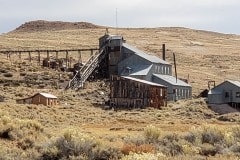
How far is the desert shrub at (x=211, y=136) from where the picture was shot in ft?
68.7

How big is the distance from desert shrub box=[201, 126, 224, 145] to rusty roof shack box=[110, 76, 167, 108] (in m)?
36.8

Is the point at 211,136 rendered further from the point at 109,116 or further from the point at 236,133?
the point at 109,116

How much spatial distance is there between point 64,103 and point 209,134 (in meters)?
33.9

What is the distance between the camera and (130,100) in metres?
59.9

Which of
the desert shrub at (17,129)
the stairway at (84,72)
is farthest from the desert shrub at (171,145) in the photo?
the stairway at (84,72)

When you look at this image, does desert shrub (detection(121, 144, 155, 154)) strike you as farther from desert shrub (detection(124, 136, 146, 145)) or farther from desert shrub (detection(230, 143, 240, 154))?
desert shrub (detection(230, 143, 240, 154))

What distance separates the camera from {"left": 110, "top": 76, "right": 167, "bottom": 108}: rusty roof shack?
59125 mm

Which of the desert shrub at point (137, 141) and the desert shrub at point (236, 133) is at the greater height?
the desert shrub at point (137, 141)

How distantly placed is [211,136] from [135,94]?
Result: 126 feet

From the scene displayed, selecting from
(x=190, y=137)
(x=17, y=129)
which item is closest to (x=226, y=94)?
(x=190, y=137)

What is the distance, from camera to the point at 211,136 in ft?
69.7

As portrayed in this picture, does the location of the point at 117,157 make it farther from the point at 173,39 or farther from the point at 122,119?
the point at 173,39

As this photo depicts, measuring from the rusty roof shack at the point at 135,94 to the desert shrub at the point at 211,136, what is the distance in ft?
121

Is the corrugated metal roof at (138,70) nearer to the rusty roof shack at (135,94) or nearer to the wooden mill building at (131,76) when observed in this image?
the wooden mill building at (131,76)
